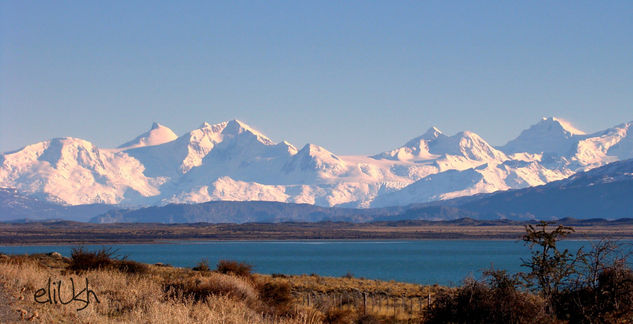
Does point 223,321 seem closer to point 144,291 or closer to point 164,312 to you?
point 164,312

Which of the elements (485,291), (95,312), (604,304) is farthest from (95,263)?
(604,304)

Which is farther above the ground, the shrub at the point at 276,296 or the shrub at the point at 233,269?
the shrub at the point at 233,269

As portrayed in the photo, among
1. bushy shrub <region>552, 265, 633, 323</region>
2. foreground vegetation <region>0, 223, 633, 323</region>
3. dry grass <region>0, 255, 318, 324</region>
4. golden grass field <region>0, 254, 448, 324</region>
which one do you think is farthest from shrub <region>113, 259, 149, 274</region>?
bushy shrub <region>552, 265, 633, 323</region>

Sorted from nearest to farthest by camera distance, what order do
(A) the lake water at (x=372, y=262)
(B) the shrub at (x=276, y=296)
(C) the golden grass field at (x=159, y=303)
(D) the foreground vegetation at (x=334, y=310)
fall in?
(C) the golden grass field at (x=159, y=303) → (D) the foreground vegetation at (x=334, y=310) → (B) the shrub at (x=276, y=296) → (A) the lake water at (x=372, y=262)

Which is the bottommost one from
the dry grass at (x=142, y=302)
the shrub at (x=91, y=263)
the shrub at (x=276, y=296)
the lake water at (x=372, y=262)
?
the lake water at (x=372, y=262)

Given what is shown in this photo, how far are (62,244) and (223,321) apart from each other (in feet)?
608

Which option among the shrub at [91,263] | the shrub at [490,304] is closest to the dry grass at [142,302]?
the shrub at [91,263]

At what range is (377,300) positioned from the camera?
125ft

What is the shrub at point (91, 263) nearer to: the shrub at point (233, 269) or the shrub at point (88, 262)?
the shrub at point (88, 262)

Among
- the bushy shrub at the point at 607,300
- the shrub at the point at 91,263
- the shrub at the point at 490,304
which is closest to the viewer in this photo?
the shrub at the point at 490,304

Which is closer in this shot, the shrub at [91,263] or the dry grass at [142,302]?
the dry grass at [142,302]

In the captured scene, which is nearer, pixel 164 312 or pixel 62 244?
pixel 164 312

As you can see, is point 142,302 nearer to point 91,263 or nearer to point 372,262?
point 91,263

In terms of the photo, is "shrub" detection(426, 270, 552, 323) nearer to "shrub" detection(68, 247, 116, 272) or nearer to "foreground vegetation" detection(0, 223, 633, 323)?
"foreground vegetation" detection(0, 223, 633, 323)
